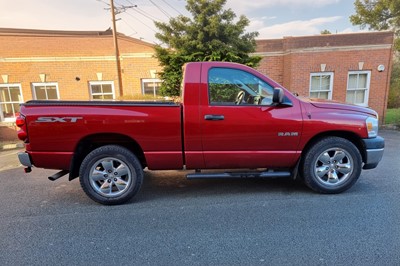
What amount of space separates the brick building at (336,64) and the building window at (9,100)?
10312 mm

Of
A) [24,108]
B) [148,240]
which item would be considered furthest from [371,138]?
[24,108]

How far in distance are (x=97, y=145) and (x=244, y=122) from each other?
223 centimetres

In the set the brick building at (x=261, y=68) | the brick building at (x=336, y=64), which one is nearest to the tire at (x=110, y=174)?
the brick building at (x=261, y=68)

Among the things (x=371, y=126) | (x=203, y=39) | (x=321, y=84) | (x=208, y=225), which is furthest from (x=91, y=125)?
(x=321, y=84)

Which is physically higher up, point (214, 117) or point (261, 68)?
point (261, 68)

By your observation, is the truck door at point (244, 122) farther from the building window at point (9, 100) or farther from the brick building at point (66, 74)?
the building window at point (9, 100)

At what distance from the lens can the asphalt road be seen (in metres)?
2.51

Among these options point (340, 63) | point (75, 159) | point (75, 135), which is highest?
point (340, 63)

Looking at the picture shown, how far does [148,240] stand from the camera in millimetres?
2805

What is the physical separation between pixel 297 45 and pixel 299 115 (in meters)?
7.91

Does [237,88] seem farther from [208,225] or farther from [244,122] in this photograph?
Result: [208,225]

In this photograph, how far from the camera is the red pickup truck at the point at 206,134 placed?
347 centimetres

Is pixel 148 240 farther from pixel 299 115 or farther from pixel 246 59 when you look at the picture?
pixel 246 59

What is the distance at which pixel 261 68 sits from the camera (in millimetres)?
10789
